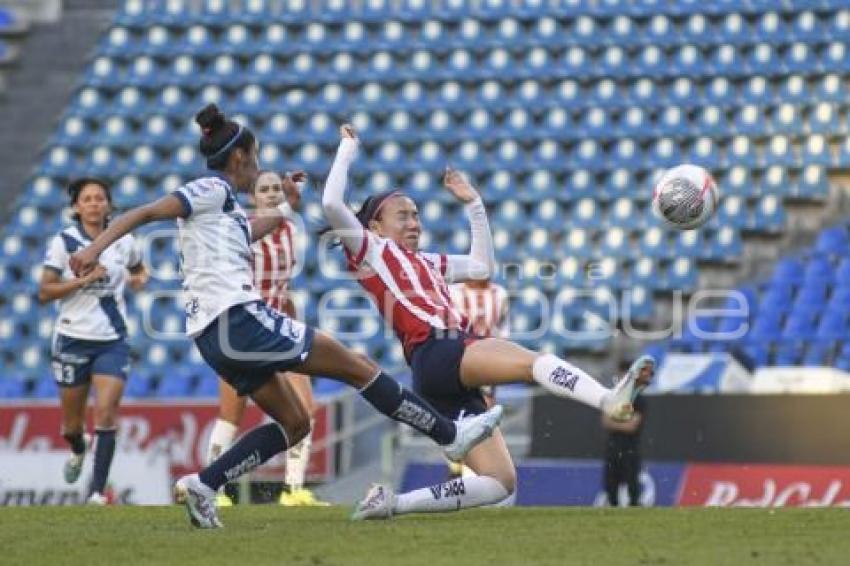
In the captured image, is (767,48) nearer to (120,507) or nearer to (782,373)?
(782,373)

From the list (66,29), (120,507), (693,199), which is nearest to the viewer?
(693,199)

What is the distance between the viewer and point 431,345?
9586 millimetres

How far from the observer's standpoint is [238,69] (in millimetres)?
24781

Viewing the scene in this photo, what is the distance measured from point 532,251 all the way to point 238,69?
5.43m

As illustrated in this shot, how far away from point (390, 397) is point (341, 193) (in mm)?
1085

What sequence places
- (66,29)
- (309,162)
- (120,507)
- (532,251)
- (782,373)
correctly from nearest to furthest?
(120,507) < (782,373) < (532,251) < (309,162) < (66,29)

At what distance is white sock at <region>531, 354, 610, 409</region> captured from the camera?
9.05m

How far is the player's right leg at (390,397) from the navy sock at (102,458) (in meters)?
4.29

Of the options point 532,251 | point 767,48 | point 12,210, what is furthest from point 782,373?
point 12,210

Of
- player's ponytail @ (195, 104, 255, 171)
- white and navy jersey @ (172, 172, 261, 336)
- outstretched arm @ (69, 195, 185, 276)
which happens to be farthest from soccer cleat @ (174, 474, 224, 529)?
player's ponytail @ (195, 104, 255, 171)

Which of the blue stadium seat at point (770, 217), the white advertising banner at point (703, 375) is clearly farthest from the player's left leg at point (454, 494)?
the blue stadium seat at point (770, 217)

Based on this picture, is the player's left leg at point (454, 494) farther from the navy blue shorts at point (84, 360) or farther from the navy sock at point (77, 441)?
the navy sock at point (77, 441)

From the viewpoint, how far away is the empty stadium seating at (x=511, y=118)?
2167 cm

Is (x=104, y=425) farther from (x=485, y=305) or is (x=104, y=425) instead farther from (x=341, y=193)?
(x=341, y=193)
